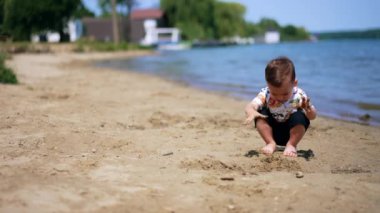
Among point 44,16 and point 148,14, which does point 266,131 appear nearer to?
point 44,16

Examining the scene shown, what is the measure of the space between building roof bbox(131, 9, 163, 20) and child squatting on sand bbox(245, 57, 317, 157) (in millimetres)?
65352

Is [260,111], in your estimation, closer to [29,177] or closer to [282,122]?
[282,122]

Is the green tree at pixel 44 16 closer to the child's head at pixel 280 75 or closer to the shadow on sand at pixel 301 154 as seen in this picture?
the shadow on sand at pixel 301 154

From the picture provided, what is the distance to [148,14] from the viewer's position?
6912 centimetres

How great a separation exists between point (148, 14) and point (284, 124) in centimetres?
6714

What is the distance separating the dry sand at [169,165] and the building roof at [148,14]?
207 feet

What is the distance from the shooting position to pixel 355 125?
244 inches

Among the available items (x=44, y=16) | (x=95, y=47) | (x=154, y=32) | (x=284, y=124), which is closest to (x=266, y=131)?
(x=284, y=124)

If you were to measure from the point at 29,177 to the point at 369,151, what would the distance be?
3.23 metres

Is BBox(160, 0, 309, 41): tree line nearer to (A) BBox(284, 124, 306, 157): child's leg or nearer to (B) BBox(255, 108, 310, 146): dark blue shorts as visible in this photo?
(B) BBox(255, 108, 310, 146): dark blue shorts

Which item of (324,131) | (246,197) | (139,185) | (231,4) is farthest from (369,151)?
(231,4)

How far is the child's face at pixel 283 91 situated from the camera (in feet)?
12.2

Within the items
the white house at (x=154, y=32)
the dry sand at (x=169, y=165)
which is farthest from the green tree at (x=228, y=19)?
the dry sand at (x=169, y=165)

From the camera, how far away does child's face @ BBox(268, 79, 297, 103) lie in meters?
3.71
